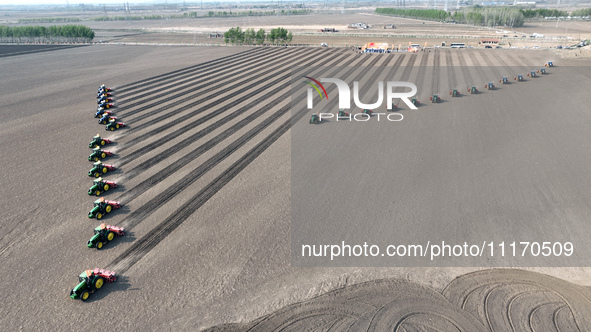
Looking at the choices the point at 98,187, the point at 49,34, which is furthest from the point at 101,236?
the point at 49,34

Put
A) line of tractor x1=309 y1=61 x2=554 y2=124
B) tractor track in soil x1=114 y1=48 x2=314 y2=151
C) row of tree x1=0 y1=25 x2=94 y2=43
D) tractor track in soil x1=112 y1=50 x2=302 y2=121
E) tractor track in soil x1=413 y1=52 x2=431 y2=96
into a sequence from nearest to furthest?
tractor track in soil x1=114 y1=48 x2=314 y2=151 → line of tractor x1=309 y1=61 x2=554 y2=124 → tractor track in soil x1=112 y1=50 x2=302 y2=121 → tractor track in soil x1=413 y1=52 x2=431 y2=96 → row of tree x1=0 y1=25 x2=94 y2=43

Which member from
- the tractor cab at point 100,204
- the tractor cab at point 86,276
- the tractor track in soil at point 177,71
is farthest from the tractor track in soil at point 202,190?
the tractor track in soil at point 177,71

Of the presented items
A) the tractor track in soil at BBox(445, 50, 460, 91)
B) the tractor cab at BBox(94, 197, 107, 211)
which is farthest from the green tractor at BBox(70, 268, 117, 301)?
the tractor track in soil at BBox(445, 50, 460, 91)

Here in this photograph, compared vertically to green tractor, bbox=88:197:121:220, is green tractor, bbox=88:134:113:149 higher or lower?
higher

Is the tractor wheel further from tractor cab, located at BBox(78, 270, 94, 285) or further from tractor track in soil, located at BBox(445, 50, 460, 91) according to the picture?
tractor track in soil, located at BBox(445, 50, 460, 91)

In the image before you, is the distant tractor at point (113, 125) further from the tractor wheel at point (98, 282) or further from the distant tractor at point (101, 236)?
the tractor wheel at point (98, 282)

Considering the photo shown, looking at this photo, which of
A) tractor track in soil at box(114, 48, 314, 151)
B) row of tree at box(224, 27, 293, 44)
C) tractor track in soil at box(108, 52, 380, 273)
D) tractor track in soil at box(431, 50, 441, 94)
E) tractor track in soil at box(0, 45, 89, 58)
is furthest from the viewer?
row of tree at box(224, 27, 293, 44)
